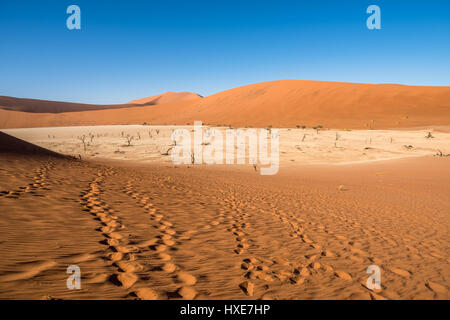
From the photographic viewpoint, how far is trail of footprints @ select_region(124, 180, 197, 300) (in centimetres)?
295

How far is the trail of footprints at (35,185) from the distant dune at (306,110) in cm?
3218

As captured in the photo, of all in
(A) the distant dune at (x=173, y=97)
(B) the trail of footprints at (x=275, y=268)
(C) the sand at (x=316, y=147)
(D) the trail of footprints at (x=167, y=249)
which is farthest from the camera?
(A) the distant dune at (x=173, y=97)

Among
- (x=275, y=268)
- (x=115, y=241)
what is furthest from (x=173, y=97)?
(x=275, y=268)

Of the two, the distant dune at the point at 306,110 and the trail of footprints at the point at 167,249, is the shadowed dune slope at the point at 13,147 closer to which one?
the trail of footprints at the point at 167,249

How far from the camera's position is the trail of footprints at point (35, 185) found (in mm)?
5527

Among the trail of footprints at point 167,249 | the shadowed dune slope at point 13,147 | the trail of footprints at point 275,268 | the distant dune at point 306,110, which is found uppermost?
the distant dune at point 306,110

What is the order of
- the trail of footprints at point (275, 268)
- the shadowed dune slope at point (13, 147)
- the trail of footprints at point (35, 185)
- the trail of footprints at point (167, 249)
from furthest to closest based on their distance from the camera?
the shadowed dune slope at point (13, 147), the trail of footprints at point (35, 185), the trail of footprints at point (275, 268), the trail of footprints at point (167, 249)

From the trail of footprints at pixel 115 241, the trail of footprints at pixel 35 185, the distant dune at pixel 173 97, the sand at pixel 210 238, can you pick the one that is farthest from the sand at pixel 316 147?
the distant dune at pixel 173 97

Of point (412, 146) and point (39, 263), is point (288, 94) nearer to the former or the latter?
point (412, 146)

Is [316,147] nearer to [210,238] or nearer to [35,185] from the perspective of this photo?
[210,238]

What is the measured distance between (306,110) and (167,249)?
4566 cm

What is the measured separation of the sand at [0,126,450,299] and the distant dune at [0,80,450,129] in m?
29.4

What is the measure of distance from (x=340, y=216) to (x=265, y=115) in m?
41.2
